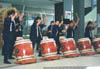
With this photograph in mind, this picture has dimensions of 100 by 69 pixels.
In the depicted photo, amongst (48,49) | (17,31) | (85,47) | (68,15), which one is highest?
(68,15)

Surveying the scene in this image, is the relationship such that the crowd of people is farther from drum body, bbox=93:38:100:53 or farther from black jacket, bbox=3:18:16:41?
drum body, bbox=93:38:100:53

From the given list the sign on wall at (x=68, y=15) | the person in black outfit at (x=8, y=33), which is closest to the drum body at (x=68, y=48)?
the person in black outfit at (x=8, y=33)

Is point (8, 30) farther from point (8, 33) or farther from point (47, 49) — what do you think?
point (47, 49)

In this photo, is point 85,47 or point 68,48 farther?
point 85,47

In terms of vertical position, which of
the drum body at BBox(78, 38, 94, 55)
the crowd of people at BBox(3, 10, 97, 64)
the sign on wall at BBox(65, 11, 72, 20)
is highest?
the sign on wall at BBox(65, 11, 72, 20)

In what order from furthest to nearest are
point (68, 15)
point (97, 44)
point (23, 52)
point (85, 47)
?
point (68, 15), point (97, 44), point (85, 47), point (23, 52)

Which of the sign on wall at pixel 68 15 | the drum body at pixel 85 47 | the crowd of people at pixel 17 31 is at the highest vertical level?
the sign on wall at pixel 68 15

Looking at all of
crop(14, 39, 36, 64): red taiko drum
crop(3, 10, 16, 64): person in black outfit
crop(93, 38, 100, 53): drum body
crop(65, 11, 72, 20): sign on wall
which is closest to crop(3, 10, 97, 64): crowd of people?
crop(3, 10, 16, 64): person in black outfit

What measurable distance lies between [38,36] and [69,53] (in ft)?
4.29

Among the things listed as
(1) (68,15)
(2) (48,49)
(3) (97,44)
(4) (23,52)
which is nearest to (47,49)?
(2) (48,49)

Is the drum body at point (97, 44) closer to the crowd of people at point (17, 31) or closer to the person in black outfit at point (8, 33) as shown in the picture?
the crowd of people at point (17, 31)

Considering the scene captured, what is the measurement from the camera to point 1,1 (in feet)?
49.5

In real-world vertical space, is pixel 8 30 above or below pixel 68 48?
above

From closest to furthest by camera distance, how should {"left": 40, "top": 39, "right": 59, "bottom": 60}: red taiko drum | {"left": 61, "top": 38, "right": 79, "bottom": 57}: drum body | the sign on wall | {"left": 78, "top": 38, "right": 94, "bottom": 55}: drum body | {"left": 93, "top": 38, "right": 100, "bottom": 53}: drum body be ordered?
{"left": 40, "top": 39, "right": 59, "bottom": 60}: red taiko drum → {"left": 61, "top": 38, "right": 79, "bottom": 57}: drum body → {"left": 78, "top": 38, "right": 94, "bottom": 55}: drum body → {"left": 93, "top": 38, "right": 100, "bottom": 53}: drum body → the sign on wall
